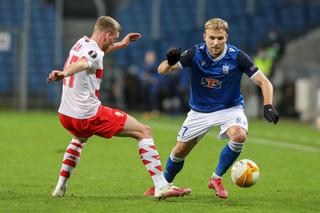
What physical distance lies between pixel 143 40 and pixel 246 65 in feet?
72.4

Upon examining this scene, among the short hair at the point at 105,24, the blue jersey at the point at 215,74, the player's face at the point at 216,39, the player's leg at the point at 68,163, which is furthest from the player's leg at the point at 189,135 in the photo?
the short hair at the point at 105,24

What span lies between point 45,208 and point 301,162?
20.8ft

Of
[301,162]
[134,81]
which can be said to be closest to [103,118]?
[301,162]

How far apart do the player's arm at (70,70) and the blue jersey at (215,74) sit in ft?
3.99

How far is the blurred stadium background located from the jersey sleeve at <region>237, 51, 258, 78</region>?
17975mm

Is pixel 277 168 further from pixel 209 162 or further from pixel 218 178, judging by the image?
pixel 218 178

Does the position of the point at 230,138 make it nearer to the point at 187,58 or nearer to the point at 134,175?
the point at 187,58

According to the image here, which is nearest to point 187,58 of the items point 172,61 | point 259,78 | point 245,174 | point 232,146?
point 172,61

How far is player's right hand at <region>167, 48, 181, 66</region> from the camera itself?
8.74m

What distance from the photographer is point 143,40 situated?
3112 cm

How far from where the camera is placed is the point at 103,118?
877cm

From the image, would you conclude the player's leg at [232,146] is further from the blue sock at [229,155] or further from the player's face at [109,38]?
the player's face at [109,38]

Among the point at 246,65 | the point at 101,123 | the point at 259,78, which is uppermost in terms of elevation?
the point at 246,65

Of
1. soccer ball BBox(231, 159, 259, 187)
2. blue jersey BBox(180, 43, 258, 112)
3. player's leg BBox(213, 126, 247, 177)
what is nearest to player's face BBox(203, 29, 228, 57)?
blue jersey BBox(180, 43, 258, 112)
